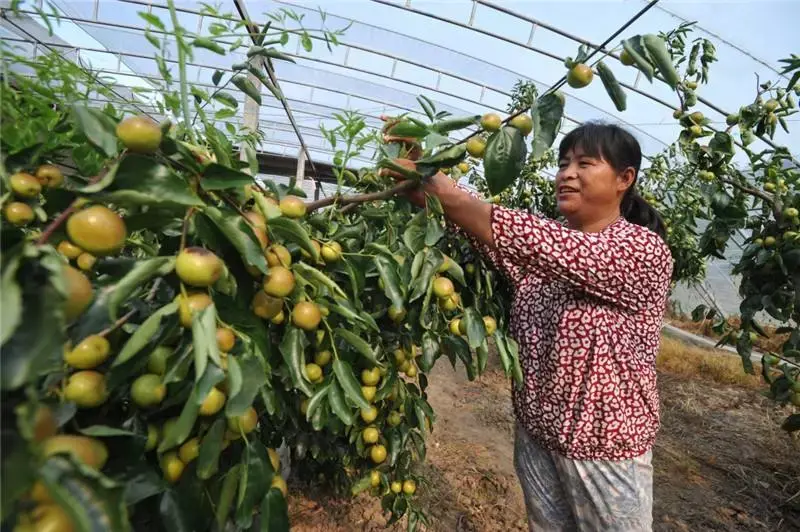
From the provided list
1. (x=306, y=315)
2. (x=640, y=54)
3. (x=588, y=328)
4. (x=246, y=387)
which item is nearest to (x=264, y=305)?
(x=306, y=315)

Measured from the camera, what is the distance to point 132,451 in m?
0.50

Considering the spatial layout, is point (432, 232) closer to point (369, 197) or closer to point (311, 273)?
point (369, 197)

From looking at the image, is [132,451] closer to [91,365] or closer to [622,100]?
[91,365]

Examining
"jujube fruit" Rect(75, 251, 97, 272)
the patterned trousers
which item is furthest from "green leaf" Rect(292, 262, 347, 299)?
the patterned trousers

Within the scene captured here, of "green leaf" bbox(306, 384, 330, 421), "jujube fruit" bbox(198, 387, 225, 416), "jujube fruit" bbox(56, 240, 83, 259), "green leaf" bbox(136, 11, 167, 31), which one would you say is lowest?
"green leaf" bbox(306, 384, 330, 421)

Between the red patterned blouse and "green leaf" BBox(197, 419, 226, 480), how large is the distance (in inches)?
28.2

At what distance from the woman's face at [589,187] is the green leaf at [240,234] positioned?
961 millimetres

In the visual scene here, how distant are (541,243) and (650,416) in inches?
26.4

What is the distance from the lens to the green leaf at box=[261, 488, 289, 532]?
0.60m

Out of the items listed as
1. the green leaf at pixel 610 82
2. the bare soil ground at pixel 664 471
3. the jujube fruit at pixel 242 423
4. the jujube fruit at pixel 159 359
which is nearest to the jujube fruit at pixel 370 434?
the jujube fruit at pixel 242 423

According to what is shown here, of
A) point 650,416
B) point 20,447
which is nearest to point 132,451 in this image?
point 20,447

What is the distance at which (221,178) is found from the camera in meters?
0.58

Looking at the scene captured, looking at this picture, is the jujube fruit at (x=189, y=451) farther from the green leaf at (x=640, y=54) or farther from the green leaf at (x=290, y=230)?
the green leaf at (x=640, y=54)

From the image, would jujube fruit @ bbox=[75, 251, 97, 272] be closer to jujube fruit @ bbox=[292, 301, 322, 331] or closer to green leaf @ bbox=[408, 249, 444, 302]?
jujube fruit @ bbox=[292, 301, 322, 331]
